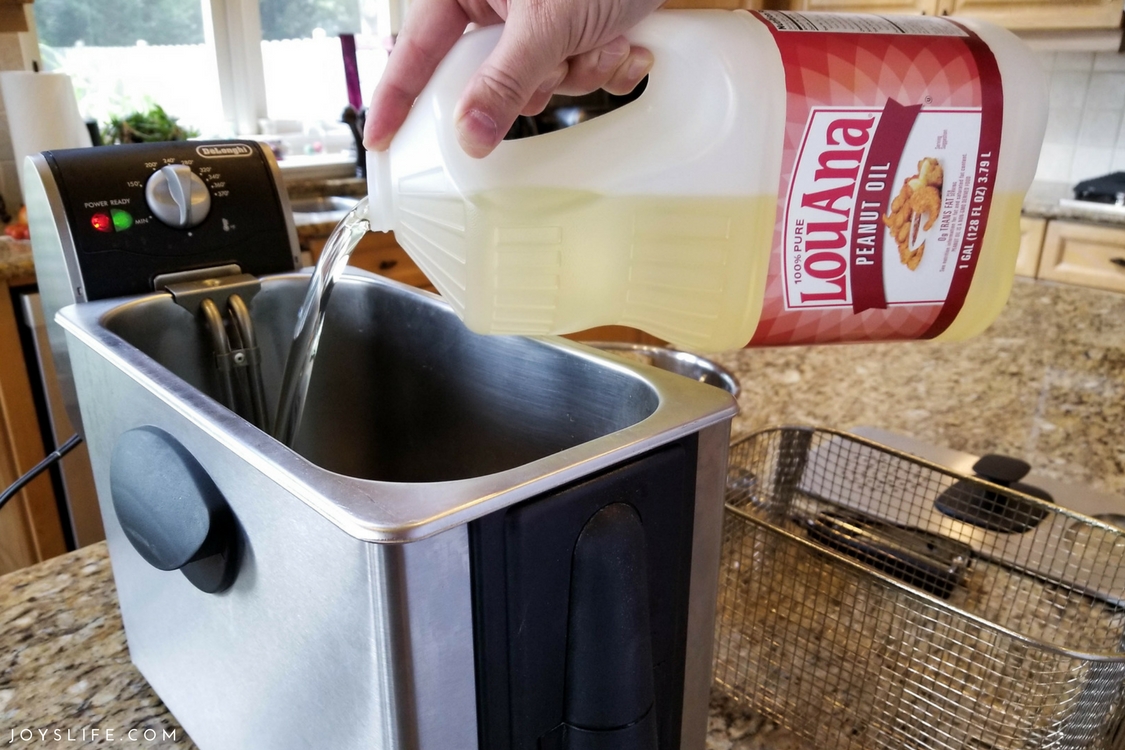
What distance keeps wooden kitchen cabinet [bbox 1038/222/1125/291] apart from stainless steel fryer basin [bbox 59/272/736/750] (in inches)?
103

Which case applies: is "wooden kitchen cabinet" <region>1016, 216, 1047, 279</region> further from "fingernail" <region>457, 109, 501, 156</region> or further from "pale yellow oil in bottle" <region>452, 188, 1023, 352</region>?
"fingernail" <region>457, 109, 501, 156</region>

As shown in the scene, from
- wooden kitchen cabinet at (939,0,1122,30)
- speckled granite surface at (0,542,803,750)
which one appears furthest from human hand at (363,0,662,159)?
wooden kitchen cabinet at (939,0,1122,30)

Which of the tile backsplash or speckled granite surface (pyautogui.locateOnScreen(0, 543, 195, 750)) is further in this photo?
the tile backsplash

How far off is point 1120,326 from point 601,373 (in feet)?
3.80

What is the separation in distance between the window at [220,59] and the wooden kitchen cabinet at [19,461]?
44.2 inches

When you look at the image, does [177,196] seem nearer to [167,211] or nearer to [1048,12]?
[167,211]

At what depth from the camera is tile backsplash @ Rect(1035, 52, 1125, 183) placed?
305 cm

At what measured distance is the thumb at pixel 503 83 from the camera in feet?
1.38

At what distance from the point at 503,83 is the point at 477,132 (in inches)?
1.1

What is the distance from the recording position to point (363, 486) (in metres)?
0.37

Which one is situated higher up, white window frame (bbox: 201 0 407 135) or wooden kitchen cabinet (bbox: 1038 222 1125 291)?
white window frame (bbox: 201 0 407 135)

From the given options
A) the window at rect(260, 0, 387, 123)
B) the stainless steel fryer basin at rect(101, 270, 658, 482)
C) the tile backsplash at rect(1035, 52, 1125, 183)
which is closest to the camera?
the stainless steel fryer basin at rect(101, 270, 658, 482)

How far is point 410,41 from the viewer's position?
0.56 meters

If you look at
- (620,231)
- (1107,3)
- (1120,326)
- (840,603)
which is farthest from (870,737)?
(1107,3)
